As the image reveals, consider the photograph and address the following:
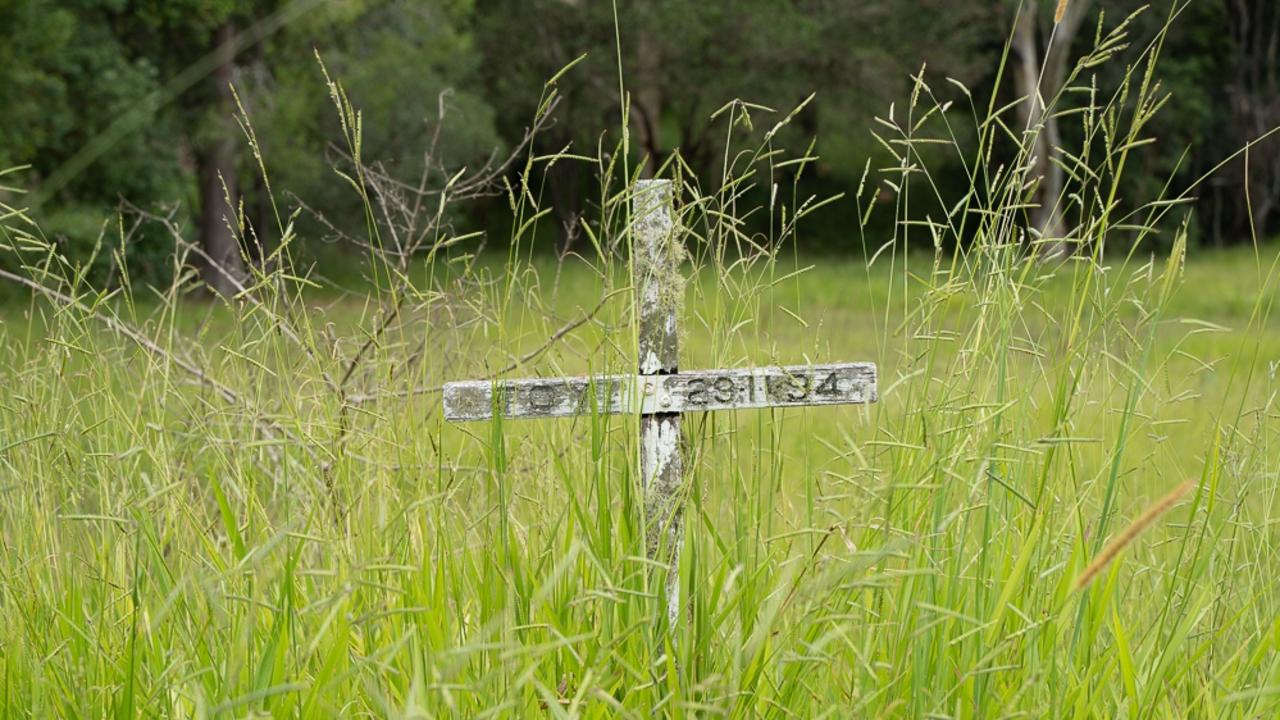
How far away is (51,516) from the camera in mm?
3025

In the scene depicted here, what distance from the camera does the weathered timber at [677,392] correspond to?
232cm

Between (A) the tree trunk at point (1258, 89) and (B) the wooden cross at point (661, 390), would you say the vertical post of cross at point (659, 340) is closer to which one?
(B) the wooden cross at point (661, 390)

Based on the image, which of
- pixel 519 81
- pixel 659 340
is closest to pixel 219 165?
pixel 519 81

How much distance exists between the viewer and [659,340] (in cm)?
247

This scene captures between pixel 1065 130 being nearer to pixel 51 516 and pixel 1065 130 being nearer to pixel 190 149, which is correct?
pixel 190 149

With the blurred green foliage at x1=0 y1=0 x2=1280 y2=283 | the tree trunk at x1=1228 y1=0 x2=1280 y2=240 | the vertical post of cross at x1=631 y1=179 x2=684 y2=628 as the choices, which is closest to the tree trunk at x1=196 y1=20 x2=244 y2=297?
the blurred green foliage at x1=0 y1=0 x2=1280 y2=283

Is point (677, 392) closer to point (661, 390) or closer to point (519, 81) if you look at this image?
point (661, 390)

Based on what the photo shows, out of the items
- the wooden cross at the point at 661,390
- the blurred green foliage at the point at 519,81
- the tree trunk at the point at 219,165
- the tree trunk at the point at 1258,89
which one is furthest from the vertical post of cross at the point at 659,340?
the tree trunk at the point at 1258,89

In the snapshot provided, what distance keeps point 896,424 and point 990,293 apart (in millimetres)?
359

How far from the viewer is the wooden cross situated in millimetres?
2316

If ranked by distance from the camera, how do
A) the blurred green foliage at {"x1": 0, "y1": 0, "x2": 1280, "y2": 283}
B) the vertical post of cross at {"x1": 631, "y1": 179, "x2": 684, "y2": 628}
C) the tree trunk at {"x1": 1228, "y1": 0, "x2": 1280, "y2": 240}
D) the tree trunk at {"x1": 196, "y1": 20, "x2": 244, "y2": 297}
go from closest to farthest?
the vertical post of cross at {"x1": 631, "y1": 179, "x2": 684, "y2": 628} → the blurred green foliage at {"x1": 0, "y1": 0, "x2": 1280, "y2": 283} → the tree trunk at {"x1": 196, "y1": 20, "x2": 244, "y2": 297} → the tree trunk at {"x1": 1228, "y1": 0, "x2": 1280, "y2": 240}

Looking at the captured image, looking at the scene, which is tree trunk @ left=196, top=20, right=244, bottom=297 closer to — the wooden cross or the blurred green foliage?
the blurred green foliage

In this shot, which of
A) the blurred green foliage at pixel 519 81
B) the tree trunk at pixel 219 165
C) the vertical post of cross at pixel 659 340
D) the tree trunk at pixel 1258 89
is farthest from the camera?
the tree trunk at pixel 1258 89

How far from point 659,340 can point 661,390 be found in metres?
0.12
